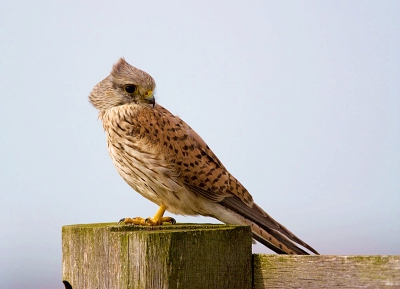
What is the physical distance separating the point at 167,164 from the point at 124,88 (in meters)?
0.83

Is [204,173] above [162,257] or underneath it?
above

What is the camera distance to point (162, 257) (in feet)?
8.18

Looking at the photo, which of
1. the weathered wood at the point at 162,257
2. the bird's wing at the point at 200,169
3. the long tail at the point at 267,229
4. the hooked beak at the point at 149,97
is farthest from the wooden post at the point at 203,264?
the hooked beak at the point at 149,97

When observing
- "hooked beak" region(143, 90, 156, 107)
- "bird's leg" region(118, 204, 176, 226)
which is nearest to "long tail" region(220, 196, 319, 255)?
"bird's leg" region(118, 204, 176, 226)

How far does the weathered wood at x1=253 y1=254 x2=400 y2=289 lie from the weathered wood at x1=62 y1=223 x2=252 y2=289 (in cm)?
8

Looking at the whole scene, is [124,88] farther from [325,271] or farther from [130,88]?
[325,271]

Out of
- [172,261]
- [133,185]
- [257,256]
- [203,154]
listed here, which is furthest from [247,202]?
[172,261]

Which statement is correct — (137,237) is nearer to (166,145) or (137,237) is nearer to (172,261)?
(172,261)

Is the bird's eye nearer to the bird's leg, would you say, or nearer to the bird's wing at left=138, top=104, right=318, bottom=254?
the bird's wing at left=138, top=104, right=318, bottom=254

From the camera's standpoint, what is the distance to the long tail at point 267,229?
3.75m

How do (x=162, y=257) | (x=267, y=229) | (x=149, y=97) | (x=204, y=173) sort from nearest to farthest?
(x=162, y=257), (x=267, y=229), (x=204, y=173), (x=149, y=97)

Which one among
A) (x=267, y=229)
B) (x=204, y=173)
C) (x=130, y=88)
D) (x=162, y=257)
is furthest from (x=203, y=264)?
(x=130, y=88)

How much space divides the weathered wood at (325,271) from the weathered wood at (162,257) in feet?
0.28

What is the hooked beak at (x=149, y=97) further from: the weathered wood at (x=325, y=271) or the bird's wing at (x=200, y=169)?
the weathered wood at (x=325, y=271)
